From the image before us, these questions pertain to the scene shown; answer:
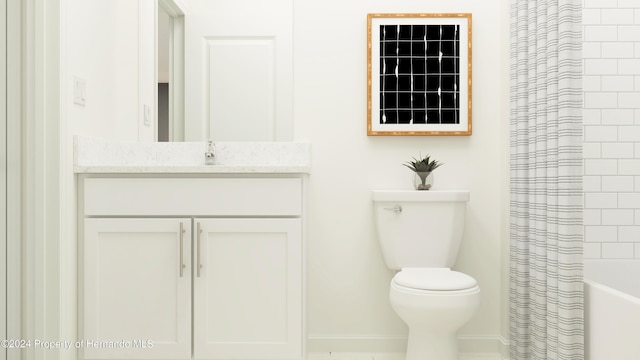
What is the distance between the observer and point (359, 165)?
2.35m

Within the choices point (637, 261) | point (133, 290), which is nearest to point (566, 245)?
point (637, 261)

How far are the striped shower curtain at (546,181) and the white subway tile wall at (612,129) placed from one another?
33 centimetres

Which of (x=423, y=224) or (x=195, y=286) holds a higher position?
(x=423, y=224)

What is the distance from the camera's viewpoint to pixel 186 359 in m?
1.81

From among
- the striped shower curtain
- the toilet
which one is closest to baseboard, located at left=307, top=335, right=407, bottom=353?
the toilet

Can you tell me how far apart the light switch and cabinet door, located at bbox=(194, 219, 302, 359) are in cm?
66

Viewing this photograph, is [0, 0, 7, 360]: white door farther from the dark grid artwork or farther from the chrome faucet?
the dark grid artwork

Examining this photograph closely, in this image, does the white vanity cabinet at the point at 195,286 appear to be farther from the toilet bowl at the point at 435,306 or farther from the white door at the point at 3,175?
the toilet bowl at the point at 435,306

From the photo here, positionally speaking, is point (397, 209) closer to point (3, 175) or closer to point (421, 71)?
point (421, 71)

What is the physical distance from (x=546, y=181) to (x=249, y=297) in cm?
118

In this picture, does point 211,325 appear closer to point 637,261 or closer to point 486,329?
point 486,329

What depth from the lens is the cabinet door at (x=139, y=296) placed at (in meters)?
1.81

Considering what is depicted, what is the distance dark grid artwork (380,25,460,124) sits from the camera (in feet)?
7.64

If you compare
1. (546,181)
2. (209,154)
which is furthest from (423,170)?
(209,154)
